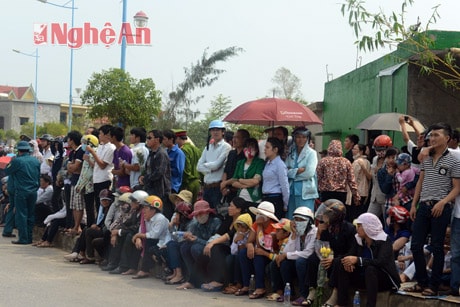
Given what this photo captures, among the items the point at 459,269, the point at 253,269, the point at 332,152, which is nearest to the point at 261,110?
the point at 332,152

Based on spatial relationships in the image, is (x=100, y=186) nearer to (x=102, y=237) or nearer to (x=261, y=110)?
(x=102, y=237)

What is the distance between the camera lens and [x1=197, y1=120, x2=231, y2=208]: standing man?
12039 mm

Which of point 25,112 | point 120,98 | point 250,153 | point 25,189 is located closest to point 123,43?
point 120,98

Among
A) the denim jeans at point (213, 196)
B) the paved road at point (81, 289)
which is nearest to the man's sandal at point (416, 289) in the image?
the paved road at point (81, 289)

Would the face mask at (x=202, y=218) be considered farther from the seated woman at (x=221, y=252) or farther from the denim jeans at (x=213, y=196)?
the denim jeans at (x=213, y=196)

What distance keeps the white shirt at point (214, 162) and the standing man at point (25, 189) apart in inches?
197

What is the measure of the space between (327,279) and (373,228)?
2.88ft

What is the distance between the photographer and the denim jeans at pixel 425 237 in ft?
28.1

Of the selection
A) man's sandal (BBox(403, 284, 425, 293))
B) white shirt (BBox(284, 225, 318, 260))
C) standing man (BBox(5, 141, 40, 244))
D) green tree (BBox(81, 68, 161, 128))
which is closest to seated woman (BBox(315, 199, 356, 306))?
white shirt (BBox(284, 225, 318, 260))

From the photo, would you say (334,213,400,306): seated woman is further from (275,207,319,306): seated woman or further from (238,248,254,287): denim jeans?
(238,248,254,287): denim jeans

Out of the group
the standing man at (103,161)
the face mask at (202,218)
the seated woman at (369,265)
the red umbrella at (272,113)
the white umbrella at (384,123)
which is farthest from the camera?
the standing man at (103,161)

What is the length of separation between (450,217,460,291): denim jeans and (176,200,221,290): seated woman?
344 centimetres

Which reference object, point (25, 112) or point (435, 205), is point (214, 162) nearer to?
point (435, 205)

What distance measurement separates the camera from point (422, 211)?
8.70 metres
